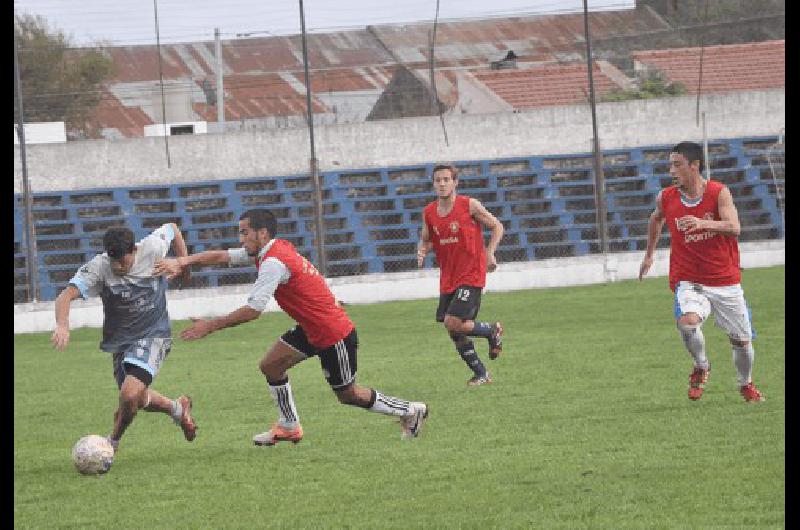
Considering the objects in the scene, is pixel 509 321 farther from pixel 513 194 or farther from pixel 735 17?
Result: pixel 735 17

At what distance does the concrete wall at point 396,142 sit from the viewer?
30.1m

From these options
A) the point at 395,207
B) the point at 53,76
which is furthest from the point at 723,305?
the point at 53,76

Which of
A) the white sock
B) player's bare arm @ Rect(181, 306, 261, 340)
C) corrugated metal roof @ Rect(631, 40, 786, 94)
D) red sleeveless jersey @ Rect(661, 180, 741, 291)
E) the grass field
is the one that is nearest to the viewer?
the grass field

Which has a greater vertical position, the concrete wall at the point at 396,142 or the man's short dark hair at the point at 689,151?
the concrete wall at the point at 396,142

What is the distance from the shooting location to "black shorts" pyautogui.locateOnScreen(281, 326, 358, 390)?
10.4 m

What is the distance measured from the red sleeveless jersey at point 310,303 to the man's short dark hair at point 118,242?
0.89m

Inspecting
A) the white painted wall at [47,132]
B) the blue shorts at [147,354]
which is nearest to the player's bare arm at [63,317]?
the blue shorts at [147,354]

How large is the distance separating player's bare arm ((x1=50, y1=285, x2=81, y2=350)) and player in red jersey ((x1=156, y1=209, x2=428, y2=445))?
0.65 meters

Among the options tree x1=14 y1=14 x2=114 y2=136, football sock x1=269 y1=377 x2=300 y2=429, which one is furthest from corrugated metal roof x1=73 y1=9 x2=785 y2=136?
football sock x1=269 y1=377 x2=300 y2=429

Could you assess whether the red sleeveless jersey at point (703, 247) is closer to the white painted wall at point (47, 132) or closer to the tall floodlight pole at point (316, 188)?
the tall floodlight pole at point (316, 188)

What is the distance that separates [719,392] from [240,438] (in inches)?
152

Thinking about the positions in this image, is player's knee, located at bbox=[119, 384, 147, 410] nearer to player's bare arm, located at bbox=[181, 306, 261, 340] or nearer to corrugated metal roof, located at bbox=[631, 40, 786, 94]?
player's bare arm, located at bbox=[181, 306, 261, 340]

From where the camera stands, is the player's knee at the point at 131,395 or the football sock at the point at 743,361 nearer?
the player's knee at the point at 131,395

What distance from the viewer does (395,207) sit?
30250 mm
